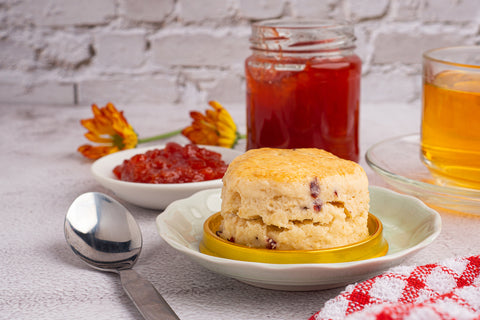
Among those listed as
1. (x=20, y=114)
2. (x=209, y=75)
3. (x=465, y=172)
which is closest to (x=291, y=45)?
(x=465, y=172)

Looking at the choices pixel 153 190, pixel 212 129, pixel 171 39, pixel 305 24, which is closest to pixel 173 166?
pixel 153 190

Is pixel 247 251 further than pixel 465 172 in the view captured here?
No

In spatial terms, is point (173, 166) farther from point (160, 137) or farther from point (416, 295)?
point (416, 295)

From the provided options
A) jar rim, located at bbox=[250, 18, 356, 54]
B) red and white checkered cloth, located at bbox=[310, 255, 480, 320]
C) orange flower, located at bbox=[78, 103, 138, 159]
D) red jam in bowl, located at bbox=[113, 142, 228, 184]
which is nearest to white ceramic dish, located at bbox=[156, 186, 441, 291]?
red and white checkered cloth, located at bbox=[310, 255, 480, 320]

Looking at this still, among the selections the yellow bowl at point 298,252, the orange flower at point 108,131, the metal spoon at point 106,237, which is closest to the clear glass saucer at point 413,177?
the yellow bowl at point 298,252

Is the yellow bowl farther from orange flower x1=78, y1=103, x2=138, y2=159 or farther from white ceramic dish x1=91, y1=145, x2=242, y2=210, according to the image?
orange flower x1=78, y1=103, x2=138, y2=159

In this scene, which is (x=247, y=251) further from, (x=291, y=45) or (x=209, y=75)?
(x=209, y=75)
